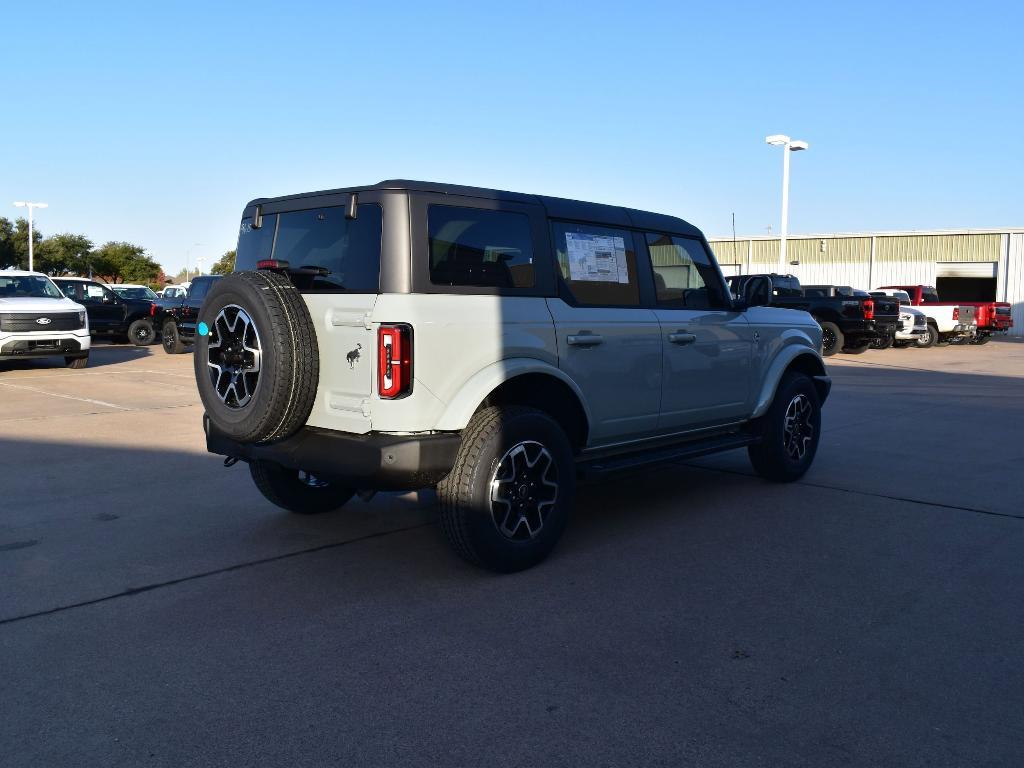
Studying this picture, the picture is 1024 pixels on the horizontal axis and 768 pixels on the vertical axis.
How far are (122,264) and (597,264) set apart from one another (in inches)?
2958

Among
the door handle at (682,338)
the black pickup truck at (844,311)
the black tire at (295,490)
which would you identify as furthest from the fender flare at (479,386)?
the black pickup truck at (844,311)

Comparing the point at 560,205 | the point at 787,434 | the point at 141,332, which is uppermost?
the point at 560,205

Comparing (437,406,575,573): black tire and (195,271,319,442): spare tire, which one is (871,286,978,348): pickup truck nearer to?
(437,406,575,573): black tire

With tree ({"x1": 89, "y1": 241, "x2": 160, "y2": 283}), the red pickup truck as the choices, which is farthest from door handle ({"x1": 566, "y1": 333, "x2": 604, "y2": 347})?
tree ({"x1": 89, "y1": 241, "x2": 160, "y2": 283})

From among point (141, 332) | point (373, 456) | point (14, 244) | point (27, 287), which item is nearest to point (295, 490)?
point (373, 456)

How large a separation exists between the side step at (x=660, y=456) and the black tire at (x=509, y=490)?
32 centimetres

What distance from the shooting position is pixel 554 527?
4.91 meters

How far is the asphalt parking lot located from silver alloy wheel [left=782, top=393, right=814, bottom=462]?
327 millimetres

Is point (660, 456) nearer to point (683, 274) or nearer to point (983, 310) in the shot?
point (683, 274)

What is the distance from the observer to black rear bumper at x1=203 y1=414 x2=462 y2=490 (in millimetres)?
4242

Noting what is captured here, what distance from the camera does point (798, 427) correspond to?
712cm

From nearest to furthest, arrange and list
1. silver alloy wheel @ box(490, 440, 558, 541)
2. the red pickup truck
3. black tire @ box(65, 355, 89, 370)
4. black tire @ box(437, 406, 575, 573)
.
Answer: black tire @ box(437, 406, 575, 573)
silver alloy wheel @ box(490, 440, 558, 541)
black tire @ box(65, 355, 89, 370)
the red pickup truck

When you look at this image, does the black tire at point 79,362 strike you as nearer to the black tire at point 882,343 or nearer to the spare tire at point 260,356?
the spare tire at point 260,356

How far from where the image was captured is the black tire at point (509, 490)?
14.7 feet
